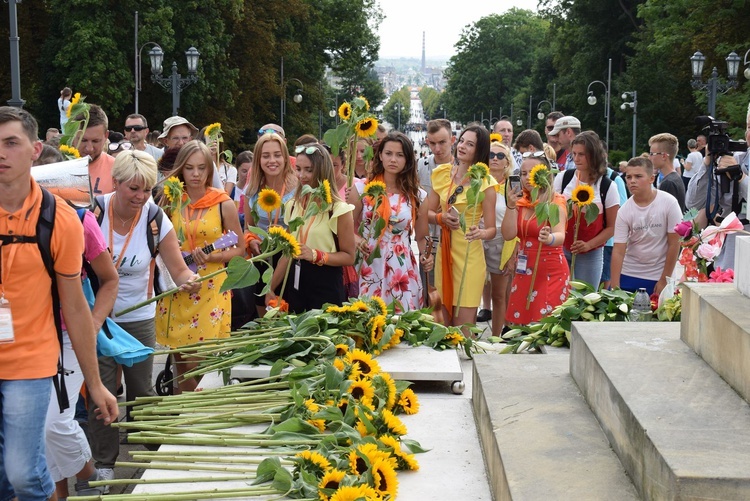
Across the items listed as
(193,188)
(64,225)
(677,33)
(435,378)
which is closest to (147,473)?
(64,225)

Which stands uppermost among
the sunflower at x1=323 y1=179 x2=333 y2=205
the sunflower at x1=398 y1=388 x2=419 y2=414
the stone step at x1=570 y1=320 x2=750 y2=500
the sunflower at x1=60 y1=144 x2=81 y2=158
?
the sunflower at x1=60 y1=144 x2=81 y2=158

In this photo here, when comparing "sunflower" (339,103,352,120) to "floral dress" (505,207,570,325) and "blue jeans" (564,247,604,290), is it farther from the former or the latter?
"blue jeans" (564,247,604,290)

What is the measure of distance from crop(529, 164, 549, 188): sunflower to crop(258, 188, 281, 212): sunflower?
72.6 inches

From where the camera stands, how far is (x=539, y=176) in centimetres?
784

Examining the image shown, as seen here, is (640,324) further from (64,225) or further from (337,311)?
(64,225)

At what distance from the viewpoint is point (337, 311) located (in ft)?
18.6

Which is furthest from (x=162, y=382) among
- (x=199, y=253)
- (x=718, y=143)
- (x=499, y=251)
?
(x=718, y=143)

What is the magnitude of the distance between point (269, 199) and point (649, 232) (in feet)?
9.36

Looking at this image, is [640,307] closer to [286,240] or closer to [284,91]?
[286,240]

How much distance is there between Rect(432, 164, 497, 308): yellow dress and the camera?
25.6 ft

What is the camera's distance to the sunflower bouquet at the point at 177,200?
6.71m

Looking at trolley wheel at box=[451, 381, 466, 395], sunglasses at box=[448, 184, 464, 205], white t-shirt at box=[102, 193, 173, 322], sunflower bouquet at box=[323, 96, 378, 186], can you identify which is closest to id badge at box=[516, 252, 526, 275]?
sunglasses at box=[448, 184, 464, 205]

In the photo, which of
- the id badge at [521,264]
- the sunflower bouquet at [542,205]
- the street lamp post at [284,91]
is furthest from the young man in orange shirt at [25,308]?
the street lamp post at [284,91]

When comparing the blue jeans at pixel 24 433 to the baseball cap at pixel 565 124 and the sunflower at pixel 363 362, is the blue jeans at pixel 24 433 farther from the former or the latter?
the baseball cap at pixel 565 124
